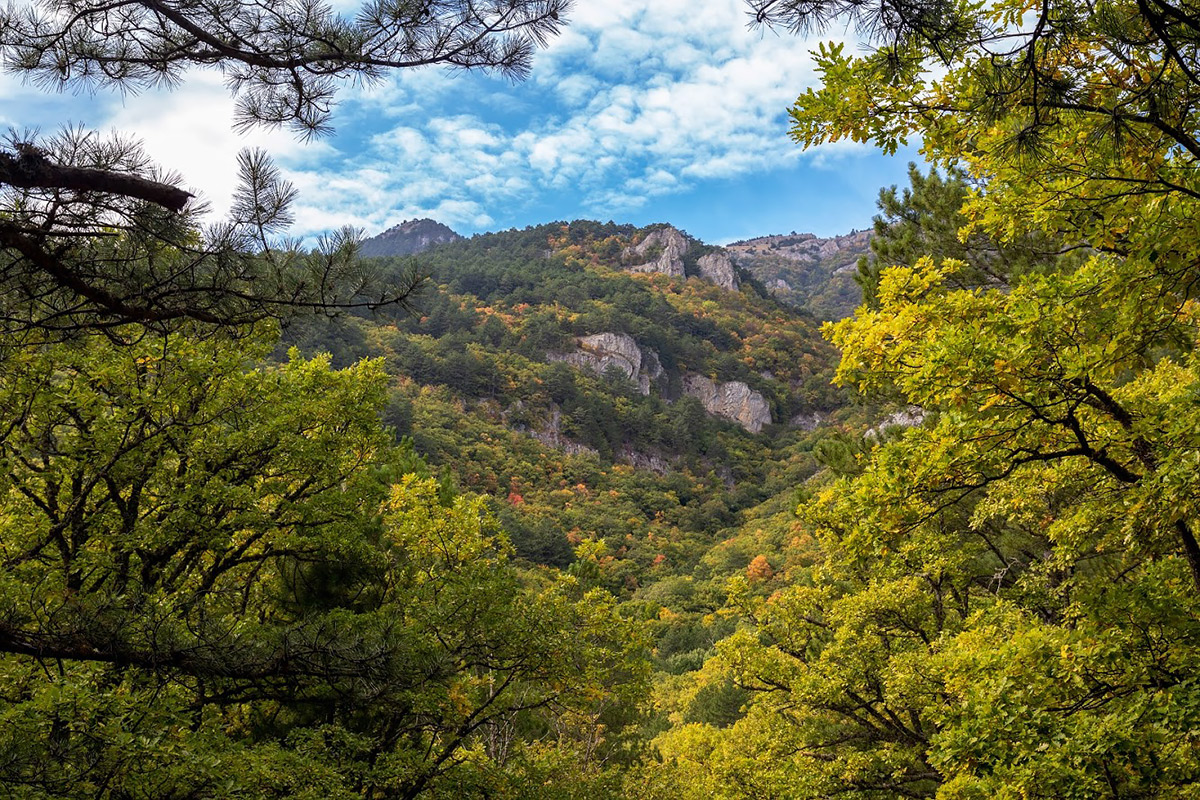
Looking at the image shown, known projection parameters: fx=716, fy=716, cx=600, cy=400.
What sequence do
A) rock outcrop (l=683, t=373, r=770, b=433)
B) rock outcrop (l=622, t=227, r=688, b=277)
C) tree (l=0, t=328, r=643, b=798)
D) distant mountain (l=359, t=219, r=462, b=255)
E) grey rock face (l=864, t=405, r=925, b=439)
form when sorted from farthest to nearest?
distant mountain (l=359, t=219, r=462, b=255)
rock outcrop (l=622, t=227, r=688, b=277)
rock outcrop (l=683, t=373, r=770, b=433)
grey rock face (l=864, t=405, r=925, b=439)
tree (l=0, t=328, r=643, b=798)

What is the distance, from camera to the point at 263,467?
9094 millimetres

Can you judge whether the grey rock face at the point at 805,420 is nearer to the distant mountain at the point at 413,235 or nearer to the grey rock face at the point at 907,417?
the grey rock face at the point at 907,417

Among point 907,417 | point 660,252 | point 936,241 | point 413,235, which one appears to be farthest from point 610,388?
point 413,235

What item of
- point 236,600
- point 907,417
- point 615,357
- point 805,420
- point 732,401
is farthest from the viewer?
point 732,401

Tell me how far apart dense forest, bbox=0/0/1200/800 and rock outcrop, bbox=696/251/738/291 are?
12638 centimetres

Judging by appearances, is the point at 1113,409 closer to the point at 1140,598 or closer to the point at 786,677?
the point at 1140,598

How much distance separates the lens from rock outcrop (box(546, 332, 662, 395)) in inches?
4099

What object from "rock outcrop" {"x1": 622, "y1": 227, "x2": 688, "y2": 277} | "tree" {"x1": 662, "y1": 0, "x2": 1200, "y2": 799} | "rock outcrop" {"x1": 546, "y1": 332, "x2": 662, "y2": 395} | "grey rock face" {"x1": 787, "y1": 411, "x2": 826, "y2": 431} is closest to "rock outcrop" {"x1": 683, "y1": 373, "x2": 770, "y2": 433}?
"grey rock face" {"x1": 787, "y1": 411, "x2": 826, "y2": 431}

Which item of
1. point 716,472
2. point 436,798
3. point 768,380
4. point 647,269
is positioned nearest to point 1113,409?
point 436,798

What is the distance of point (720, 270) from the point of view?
138 m

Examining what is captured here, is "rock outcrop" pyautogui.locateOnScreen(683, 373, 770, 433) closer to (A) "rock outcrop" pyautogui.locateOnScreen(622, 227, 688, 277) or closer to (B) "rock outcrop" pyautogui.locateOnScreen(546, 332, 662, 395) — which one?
(B) "rock outcrop" pyautogui.locateOnScreen(546, 332, 662, 395)

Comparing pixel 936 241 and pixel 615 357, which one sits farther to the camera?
pixel 615 357

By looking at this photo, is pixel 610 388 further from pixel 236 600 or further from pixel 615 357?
pixel 236 600

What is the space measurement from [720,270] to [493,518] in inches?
5160
